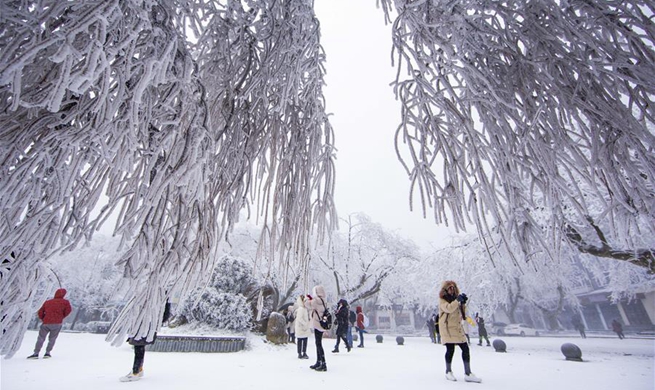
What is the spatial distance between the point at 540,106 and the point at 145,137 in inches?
50.8

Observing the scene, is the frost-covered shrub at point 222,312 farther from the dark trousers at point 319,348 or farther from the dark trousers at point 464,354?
the dark trousers at point 464,354

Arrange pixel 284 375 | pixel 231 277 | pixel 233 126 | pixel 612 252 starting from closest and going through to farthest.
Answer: pixel 233 126 → pixel 284 375 → pixel 612 252 → pixel 231 277

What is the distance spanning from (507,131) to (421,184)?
0.37m

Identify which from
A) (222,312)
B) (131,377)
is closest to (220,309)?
(222,312)

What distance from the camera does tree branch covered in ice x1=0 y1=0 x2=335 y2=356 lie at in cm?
86

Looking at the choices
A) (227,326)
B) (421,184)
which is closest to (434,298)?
(227,326)

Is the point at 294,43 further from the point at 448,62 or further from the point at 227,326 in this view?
the point at 227,326

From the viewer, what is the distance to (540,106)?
1067mm

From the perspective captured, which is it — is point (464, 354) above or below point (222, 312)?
below

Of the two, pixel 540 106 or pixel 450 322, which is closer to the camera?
pixel 540 106

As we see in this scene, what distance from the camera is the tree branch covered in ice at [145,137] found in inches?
33.7

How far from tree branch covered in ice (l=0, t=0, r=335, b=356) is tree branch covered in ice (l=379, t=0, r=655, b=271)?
21.0 inches

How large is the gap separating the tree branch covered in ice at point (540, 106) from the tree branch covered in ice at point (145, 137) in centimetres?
53

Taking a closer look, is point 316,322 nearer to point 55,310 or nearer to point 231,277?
point 55,310
